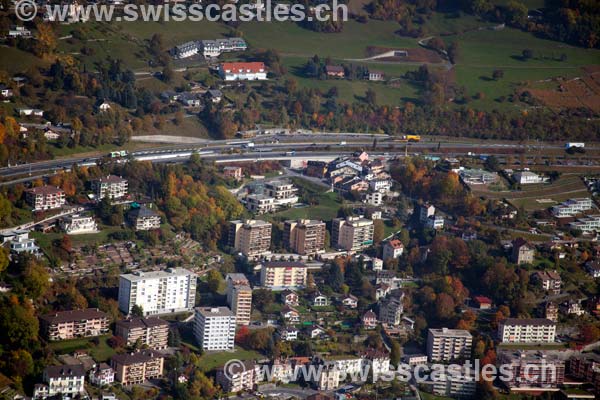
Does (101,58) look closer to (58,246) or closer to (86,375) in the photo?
(58,246)

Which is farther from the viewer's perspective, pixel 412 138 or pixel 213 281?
pixel 412 138

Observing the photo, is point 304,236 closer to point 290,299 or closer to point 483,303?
point 290,299

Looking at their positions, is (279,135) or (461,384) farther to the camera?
(279,135)

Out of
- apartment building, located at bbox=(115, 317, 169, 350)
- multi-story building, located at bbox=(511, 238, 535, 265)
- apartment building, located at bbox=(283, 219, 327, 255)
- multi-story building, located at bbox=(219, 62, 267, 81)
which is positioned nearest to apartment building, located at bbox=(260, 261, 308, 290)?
apartment building, located at bbox=(283, 219, 327, 255)

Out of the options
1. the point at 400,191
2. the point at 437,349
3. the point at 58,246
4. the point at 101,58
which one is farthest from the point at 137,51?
the point at 437,349

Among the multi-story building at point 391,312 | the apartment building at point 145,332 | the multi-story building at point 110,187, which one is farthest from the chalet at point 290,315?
the multi-story building at point 110,187

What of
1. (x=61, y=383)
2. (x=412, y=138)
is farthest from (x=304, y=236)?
(x=61, y=383)
